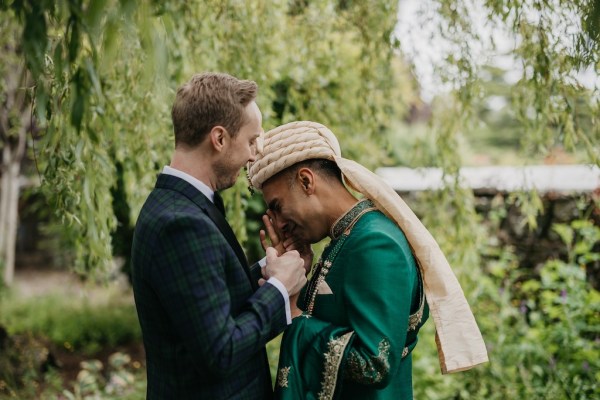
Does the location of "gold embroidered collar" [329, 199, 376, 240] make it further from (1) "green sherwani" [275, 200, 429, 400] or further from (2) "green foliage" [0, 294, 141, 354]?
Result: (2) "green foliage" [0, 294, 141, 354]

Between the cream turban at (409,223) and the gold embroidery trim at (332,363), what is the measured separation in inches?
15.4

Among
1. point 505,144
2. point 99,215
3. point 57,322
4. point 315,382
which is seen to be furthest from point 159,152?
point 505,144

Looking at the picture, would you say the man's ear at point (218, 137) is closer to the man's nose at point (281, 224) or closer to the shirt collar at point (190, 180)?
the shirt collar at point (190, 180)

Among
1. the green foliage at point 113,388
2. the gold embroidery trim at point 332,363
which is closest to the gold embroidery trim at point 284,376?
the gold embroidery trim at point 332,363

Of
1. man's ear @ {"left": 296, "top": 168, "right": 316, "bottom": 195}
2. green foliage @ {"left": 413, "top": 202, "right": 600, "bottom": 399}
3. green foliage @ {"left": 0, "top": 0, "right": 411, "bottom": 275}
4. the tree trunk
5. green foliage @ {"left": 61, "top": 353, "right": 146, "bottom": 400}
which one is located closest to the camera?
green foliage @ {"left": 0, "top": 0, "right": 411, "bottom": 275}

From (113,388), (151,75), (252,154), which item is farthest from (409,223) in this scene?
(113,388)

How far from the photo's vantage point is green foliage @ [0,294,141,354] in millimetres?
7246

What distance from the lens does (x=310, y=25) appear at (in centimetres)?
437

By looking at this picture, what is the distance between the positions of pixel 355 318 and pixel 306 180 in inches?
18.8

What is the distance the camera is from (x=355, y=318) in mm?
1945

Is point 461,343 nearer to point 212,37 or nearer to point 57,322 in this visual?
point 212,37

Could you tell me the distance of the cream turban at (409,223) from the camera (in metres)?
2.09

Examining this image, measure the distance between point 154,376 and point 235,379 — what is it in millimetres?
272

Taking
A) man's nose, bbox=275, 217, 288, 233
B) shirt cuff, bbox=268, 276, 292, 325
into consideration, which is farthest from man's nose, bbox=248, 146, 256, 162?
shirt cuff, bbox=268, 276, 292, 325
